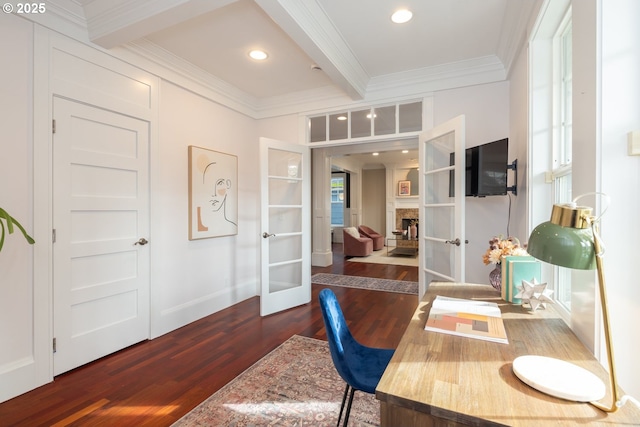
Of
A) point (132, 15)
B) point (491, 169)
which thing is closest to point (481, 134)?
point (491, 169)

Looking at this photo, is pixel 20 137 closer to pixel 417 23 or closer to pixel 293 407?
pixel 293 407

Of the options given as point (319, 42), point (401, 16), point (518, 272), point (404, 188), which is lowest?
point (518, 272)

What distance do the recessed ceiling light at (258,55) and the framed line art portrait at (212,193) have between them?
3.75 feet

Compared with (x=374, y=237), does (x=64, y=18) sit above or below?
above

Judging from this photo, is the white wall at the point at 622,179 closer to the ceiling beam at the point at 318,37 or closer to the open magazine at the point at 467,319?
the open magazine at the point at 467,319

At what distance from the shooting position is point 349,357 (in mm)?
1555

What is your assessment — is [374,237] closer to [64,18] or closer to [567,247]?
[64,18]

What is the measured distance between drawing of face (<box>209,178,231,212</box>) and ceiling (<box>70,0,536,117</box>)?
1.12m

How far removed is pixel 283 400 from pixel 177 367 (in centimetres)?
99

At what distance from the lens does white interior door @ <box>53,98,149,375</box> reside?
222 centimetres

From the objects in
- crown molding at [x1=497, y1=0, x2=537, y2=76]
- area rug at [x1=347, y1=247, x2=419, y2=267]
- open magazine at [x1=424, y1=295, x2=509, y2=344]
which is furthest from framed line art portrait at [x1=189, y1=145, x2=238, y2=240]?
area rug at [x1=347, y1=247, x2=419, y2=267]

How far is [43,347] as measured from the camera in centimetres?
210

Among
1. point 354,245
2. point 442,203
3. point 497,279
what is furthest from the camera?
point 354,245

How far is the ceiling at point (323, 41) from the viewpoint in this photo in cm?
215
